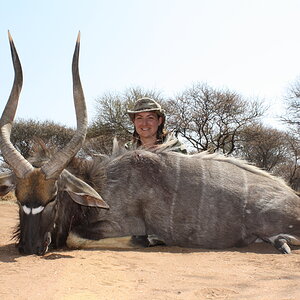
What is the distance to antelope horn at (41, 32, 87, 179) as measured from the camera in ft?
11.9

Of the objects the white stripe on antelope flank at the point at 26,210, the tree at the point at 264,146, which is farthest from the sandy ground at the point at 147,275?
the tree at the point at 264,146

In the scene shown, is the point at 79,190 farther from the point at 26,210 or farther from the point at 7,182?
the point at 7,182

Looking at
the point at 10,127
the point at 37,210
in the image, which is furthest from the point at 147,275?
the point at 10,127

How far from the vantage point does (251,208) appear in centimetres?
427

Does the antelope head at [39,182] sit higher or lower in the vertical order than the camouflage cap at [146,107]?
lower

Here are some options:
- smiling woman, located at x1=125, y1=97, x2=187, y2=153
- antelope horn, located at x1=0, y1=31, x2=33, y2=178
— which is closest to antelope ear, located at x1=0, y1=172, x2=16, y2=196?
antelope horn, located at x1=0, y1=31, x2=33, y2=178

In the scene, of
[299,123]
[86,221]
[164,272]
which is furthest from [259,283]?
[299,123]

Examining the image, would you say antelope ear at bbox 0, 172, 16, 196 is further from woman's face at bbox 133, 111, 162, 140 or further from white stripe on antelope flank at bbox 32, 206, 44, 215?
woman's face at bbox 133, 111, 162, 140

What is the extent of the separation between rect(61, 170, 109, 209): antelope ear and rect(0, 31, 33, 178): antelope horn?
354 millimetres

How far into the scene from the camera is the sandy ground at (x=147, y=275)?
90.7 inches

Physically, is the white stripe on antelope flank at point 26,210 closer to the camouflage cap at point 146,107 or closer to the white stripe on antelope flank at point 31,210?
the white stripe on antelope flank at point 31,210

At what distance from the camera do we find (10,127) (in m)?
3.91

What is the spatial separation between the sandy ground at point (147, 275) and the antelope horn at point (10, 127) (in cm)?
69

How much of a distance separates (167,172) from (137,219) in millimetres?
541
